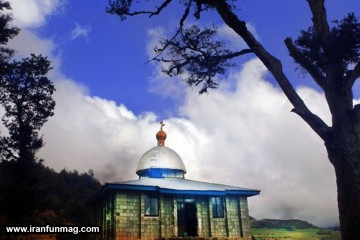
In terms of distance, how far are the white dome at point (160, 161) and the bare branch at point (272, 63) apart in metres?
20.8

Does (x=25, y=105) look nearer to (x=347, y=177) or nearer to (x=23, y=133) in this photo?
(x=23, y=133)

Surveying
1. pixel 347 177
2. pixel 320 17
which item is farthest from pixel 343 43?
pixel 347 177

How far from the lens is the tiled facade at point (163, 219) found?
20.7 meters

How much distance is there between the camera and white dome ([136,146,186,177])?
92.8ft

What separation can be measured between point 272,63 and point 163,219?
53.0 ft

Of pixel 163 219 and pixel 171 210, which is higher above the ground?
pixel 171 210

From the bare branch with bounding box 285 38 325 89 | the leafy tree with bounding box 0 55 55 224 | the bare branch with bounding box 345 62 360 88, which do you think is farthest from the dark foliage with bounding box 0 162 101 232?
the bare branch with bounding box 345 62 360 88

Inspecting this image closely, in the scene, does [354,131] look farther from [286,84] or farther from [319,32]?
[319,32]

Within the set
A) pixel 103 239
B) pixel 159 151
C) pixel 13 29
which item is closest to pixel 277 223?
pixel 159 151

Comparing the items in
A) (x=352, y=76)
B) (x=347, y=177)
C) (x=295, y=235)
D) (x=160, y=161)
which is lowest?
(x=295, y=235)

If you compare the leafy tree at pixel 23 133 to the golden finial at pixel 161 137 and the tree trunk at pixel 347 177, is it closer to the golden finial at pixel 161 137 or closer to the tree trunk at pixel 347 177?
the golden finial at pixel 161 137

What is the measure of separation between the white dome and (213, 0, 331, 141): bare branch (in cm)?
2083

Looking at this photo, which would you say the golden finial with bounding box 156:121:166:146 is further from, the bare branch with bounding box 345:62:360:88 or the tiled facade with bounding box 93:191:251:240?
the bare branch with bounding box 345:62:360:88

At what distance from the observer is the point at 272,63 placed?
8250 mm
